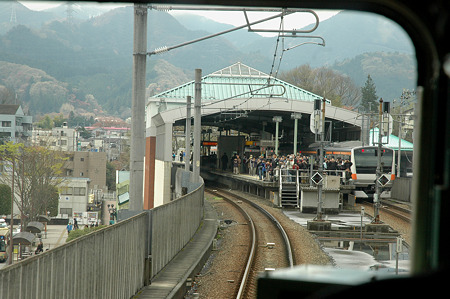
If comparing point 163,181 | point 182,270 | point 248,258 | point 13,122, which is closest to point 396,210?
point 163,181

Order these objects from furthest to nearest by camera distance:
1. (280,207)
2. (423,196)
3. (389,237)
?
(280,207)
(389,237)
(423,196)

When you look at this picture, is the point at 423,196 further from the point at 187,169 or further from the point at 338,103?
the point at 338,103

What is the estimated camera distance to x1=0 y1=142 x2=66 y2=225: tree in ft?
137

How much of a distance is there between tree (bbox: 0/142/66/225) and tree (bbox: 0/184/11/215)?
36.7 inches

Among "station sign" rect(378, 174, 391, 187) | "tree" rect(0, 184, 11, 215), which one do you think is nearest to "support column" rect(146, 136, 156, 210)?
"station sign" rect(378, 174, 391, 187)

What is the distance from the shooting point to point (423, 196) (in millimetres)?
2260

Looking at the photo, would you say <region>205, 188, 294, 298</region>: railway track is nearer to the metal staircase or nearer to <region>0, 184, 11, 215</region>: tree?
the metal staircase

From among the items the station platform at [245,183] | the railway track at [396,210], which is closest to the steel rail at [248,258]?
the station platform at [245,183]

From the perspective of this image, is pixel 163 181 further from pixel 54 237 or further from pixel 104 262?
pixel 54 237

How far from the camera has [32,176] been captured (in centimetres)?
4372

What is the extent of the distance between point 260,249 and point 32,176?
30.5m

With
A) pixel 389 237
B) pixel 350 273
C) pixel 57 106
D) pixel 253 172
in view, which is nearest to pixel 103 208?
pixel 253 172

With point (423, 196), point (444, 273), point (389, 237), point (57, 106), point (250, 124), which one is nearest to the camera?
point (444, 273)

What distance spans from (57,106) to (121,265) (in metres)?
169
